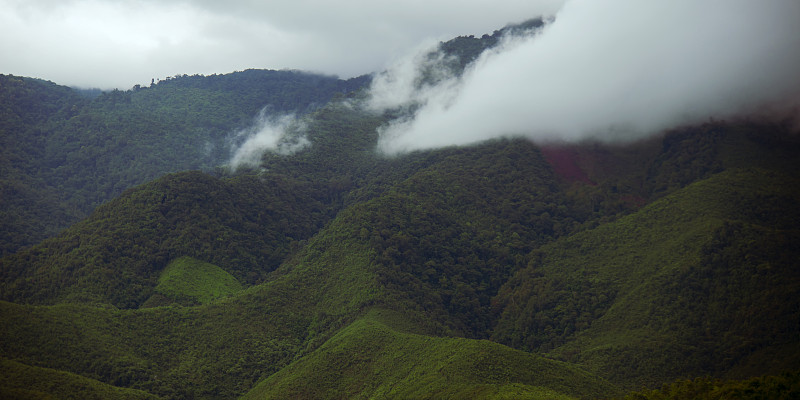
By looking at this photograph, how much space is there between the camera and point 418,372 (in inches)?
2628

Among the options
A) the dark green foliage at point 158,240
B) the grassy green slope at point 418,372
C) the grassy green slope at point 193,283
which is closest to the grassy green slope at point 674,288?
the grassy green slope at point 418,372

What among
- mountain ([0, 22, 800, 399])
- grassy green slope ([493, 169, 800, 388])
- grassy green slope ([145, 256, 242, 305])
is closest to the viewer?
mountain ([0, 22, 800, 399])

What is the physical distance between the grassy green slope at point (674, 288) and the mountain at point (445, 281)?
221 millimetres

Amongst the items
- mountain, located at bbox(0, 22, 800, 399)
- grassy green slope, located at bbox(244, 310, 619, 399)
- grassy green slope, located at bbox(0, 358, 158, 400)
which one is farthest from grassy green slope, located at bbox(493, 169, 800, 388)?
grassy green slope, located at bbox(0, 358, 158, 400)

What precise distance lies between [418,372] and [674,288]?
1188 inches

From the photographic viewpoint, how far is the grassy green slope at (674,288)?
72.2 metres

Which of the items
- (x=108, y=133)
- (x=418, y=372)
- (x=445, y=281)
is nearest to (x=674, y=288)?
(x=445, y=281)

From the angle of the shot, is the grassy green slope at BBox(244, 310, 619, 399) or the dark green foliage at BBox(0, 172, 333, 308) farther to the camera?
the dark green foliage at BBox(0, 172, 333, 308)

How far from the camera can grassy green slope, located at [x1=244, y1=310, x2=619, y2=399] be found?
206 feet

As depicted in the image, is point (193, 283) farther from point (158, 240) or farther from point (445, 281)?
point (445, 281)

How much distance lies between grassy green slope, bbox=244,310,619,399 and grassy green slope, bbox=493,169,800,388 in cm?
951

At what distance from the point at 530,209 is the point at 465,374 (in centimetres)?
4721

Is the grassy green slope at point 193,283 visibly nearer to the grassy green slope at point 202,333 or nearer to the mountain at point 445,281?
the mountain at point 445,281

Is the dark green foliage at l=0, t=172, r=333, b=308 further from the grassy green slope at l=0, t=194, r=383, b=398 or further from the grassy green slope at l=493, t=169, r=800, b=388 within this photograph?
the grassy green slope at l=493, t=169, r=800, b=388
